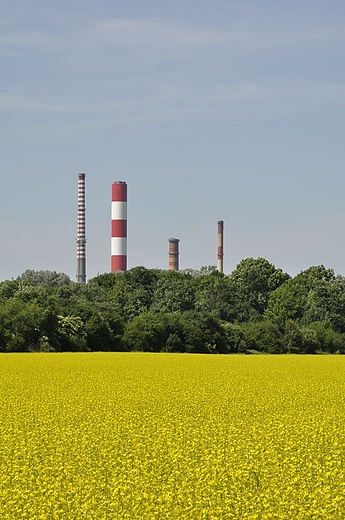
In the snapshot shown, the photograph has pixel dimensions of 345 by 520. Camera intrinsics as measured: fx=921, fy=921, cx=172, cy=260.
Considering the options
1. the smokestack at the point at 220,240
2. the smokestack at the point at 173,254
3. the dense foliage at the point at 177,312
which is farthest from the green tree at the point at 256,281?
the smokestack at the point at 173,254

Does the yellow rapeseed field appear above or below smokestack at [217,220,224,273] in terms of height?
below

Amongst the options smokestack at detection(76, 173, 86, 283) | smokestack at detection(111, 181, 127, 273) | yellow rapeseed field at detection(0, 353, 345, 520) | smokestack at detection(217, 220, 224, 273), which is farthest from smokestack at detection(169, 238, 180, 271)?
yellow rapeseed field at detection(0, 353, 345, 520)

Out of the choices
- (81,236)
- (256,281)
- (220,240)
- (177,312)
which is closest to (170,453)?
(177,312)

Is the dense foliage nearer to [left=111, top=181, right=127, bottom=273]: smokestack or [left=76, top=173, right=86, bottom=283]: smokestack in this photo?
[left=111, top=181, right=127, bottom=273]: smokestack

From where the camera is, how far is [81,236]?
136m

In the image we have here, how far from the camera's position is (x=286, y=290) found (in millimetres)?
114875

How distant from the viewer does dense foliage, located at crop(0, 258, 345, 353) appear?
6762 centimetres

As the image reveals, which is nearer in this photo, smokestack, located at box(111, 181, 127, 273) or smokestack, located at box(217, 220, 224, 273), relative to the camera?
smokestack, located at box(111, 181, 127, 273)

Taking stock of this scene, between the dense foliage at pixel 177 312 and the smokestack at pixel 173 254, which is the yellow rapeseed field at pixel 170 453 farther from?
the smokestack at pixel 173 254

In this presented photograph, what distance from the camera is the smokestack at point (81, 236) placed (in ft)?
447

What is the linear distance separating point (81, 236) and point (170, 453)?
123 meters

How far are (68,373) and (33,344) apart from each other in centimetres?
2929

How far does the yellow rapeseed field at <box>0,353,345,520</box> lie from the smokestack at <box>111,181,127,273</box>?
98.2 m

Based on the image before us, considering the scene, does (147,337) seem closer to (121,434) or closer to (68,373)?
(68,373)
